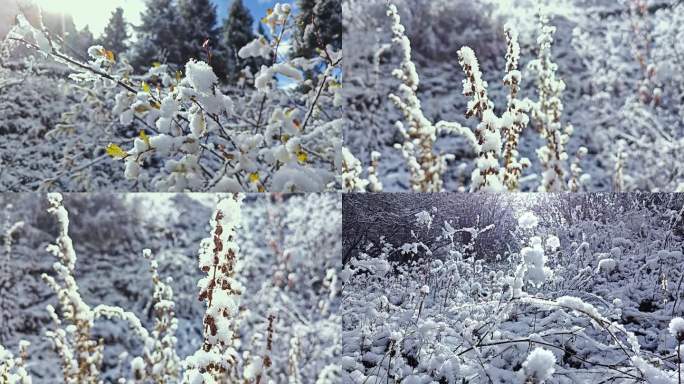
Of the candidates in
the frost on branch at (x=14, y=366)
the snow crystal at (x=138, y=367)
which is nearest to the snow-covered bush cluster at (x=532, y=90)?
the snow crystal at (x=138, y=367)

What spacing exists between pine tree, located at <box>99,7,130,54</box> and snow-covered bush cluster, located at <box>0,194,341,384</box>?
1.79 ft

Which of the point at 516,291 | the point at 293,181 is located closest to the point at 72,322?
the point at 293,181

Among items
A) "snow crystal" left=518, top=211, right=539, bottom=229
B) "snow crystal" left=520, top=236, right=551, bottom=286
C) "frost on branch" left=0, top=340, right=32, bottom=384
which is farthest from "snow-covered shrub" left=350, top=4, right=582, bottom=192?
"frost on branch" left=0, top=340, right=32, bottom=384

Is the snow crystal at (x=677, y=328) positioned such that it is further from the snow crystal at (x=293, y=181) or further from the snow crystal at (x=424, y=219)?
the snow crystal at (x=293, y=181)

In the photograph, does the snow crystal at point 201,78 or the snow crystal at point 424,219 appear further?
the snow crystal at point 424,219

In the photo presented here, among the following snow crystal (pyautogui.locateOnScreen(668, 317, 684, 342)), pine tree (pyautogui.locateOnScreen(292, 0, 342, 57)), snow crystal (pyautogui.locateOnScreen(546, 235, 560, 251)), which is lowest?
snow crystal (pyautogui.locateOnScreen(668, 317, 684, 342))

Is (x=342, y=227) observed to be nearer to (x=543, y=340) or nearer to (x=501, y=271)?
(x=501, y=271)

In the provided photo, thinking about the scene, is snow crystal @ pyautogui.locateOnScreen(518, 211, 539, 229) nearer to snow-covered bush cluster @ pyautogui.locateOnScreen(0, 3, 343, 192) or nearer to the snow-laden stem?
snow-covered bush cluster @ pyautogui.locateOnScreen(0, 3, 343, 192)

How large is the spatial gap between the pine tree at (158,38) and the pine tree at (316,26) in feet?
1.38

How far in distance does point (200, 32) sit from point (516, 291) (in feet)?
4.70

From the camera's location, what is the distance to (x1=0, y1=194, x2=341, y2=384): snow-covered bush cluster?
213 centimetres

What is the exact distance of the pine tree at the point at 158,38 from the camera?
208 cm

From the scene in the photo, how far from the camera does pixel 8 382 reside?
6.84 ft

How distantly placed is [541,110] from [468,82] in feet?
1.09
